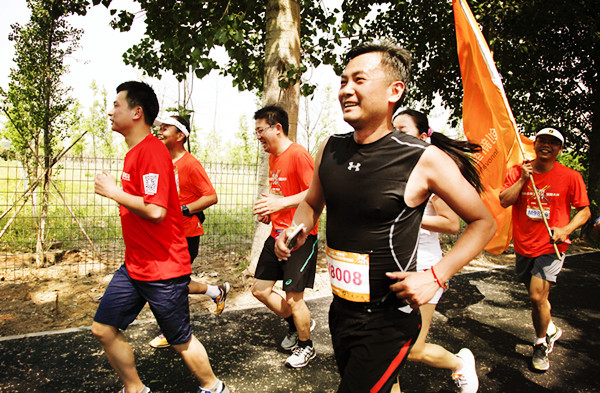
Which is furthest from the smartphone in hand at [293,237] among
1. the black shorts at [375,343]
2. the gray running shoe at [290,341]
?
the gray running shoe at [290,341]

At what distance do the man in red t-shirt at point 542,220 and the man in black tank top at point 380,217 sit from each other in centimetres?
236

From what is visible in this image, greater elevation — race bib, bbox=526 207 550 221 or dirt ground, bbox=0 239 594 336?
race bib, bbox=526 207 550 221

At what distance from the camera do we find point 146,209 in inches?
98.2

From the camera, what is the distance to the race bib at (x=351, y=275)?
76.4 inches

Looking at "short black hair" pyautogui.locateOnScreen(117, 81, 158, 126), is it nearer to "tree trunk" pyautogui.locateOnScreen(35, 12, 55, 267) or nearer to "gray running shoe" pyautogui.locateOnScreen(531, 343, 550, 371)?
"gray running shoe" pyautogui.locateOnScreen(531, 343, 550, 371)

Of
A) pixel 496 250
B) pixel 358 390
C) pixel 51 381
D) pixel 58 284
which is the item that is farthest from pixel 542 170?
pixel 58 284

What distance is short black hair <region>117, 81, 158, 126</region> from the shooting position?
2803 millimetres

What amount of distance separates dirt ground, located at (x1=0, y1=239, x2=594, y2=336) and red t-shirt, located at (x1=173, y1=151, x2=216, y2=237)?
1.21 m

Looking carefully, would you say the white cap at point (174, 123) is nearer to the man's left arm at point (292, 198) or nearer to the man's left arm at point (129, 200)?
the man's left arm at point (292, 198)

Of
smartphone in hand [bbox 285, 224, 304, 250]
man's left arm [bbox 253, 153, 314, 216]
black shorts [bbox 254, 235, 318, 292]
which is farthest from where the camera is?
black shorts [bbox 254, 235, 318, 292]

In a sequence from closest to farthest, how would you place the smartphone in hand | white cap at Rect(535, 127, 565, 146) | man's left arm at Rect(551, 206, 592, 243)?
the smartphone in hand < man's left arm at Rect(551, 206, 592, 243) < white cap at Rect(535, 127, 565, 146)

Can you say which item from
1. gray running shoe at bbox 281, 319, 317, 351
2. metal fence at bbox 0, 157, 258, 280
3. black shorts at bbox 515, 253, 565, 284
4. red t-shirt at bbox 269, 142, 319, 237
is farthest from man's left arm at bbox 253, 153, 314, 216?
metal fence at bbox 0, 157, 258, 280

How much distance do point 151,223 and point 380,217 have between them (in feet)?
5.17

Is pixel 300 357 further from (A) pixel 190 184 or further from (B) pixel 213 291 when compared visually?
(A) pixel 190 184
